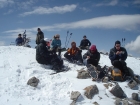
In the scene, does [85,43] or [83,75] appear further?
[85,43]

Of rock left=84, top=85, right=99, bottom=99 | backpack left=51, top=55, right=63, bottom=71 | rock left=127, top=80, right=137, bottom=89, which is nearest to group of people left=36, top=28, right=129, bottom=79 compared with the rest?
backpack left=51, top=55, right=63, bottom=71

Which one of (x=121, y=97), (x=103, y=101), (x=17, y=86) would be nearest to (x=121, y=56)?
(x=121, y=97)

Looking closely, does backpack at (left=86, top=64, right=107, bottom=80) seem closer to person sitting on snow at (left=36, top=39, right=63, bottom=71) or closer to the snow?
the snow

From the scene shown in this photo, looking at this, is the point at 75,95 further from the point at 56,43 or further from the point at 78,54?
the point at 56,43

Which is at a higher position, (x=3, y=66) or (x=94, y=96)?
(x=3, y=66)

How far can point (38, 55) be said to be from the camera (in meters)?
11.2

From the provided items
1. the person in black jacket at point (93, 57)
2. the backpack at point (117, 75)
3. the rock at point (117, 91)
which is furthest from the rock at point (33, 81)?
the backpack at point (117, 75)

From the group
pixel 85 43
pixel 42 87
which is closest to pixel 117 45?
pixel 42 87

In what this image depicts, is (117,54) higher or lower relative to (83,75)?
higher

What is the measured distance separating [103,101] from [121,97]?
3.35ft

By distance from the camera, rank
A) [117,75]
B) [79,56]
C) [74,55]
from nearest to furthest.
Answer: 1. [117,75]
2. [79,56]
3. [74,55]

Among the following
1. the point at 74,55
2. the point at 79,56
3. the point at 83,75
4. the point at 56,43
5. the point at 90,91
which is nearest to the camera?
the point at 90,91

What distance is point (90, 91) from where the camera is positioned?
7.84 m

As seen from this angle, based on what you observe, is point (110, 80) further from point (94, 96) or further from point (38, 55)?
point (38, 55)
